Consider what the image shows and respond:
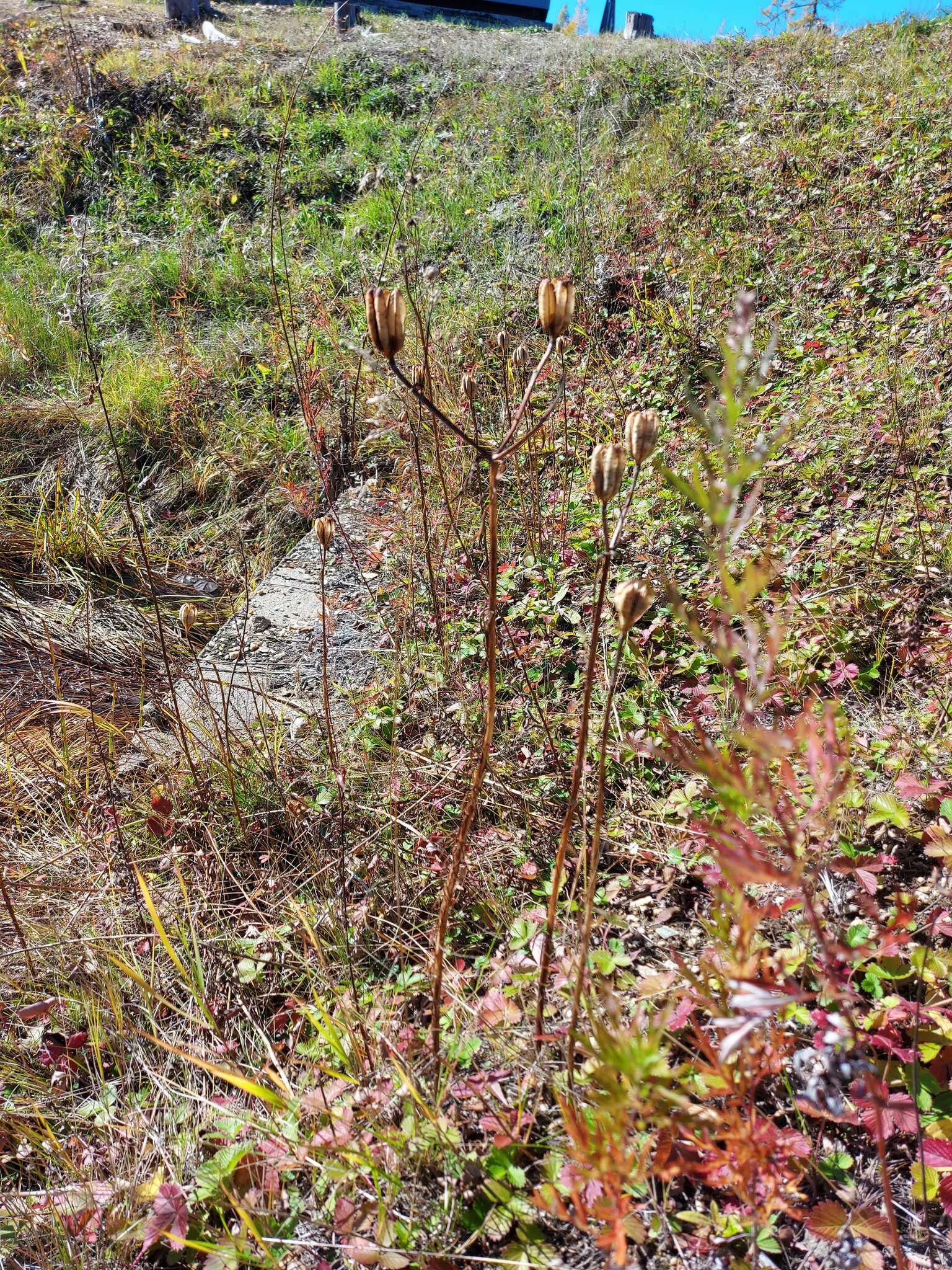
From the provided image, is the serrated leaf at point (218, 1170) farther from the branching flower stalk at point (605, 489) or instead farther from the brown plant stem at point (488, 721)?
the branching flower stalk at point (605, 489)

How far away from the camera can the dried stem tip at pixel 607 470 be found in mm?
873

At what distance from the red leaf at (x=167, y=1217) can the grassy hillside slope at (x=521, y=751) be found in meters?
0.01

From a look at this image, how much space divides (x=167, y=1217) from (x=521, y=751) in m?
1.24

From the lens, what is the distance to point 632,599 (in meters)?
0.91

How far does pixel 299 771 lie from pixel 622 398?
93.1 inches

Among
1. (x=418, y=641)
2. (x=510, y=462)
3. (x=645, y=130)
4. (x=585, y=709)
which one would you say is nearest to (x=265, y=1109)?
(x=585, y=709)

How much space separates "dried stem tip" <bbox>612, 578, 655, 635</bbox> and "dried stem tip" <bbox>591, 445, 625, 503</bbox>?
107mm

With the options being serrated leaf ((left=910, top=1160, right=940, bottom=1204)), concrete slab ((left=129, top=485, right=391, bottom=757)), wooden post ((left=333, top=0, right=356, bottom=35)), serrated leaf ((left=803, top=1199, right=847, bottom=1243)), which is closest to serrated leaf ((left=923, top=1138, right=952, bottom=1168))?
serrated leaf ((left=910, top=1160, right=940, bottom=1204))

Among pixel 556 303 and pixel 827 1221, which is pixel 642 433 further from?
pixel 827 1221

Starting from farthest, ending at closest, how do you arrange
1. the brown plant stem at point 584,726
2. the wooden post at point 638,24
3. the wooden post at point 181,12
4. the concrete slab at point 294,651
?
the wooden post at point 638,24
the wooden post at point 181,12
the concrete slab at point 294,651
the brown plant stem at point 584,726

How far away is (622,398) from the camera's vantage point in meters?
3.57

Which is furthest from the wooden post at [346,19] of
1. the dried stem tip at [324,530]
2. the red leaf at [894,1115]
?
the red leaf at [894,1115]

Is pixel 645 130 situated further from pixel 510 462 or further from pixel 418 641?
pixel 418 641

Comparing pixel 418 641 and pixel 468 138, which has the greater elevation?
pixel 468 138
